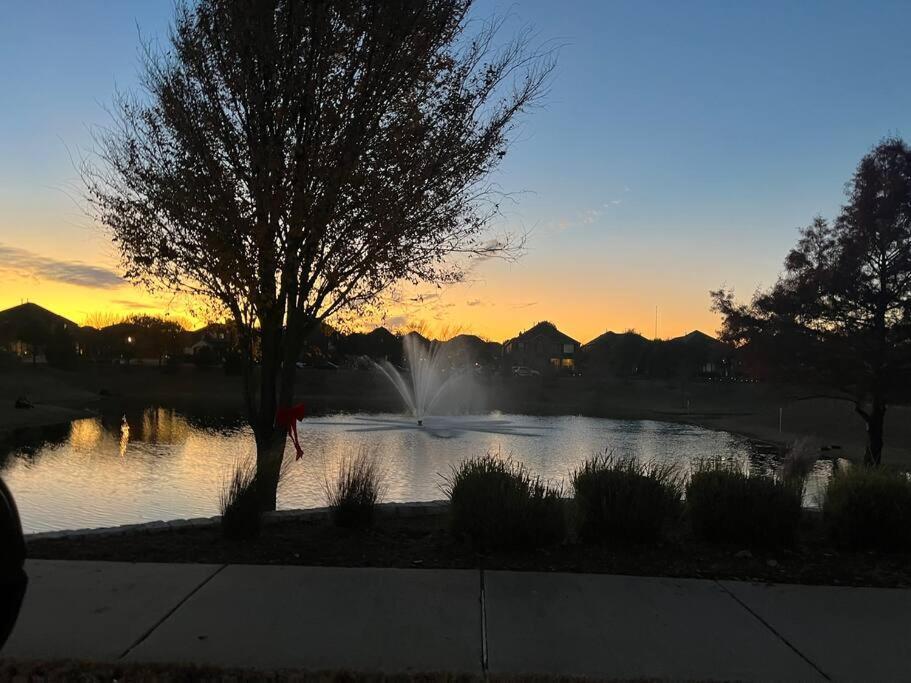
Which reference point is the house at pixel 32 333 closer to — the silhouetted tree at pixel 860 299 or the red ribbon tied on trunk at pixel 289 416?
the silhouetted tree at pixel 860 299

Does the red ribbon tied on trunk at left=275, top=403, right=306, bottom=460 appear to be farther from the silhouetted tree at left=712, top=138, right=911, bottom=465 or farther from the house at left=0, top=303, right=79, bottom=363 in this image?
the house at left=0, top=303, right=79, bottom=363

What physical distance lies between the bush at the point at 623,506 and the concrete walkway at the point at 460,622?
1040mm

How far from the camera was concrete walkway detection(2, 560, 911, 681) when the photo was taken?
418cm

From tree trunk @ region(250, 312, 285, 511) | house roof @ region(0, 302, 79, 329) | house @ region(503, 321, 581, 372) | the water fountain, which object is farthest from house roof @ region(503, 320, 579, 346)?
tree trunk @ region(250, 312, 285, 511)

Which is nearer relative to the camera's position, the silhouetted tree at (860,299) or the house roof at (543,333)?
the silhouetted tree at (860,299)

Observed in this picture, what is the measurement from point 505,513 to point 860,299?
17.3 m

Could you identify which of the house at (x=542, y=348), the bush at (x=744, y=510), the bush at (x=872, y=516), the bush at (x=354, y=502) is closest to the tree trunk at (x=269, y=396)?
the bush at (x=354, y=502)

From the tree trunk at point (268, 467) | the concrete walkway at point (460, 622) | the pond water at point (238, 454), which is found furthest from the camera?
the pond water at point (238, 454)

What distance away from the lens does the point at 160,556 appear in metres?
6.30

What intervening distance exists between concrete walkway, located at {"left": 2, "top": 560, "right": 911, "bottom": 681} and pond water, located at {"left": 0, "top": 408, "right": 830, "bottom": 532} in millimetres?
3793

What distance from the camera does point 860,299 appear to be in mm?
19797

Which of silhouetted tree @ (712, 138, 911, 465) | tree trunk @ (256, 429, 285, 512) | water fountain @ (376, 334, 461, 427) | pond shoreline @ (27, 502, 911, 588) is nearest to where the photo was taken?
pond shoreline @ (27, 502, 911, 588)

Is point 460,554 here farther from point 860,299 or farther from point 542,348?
point 542,348

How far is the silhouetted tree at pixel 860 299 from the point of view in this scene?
1939 cm
